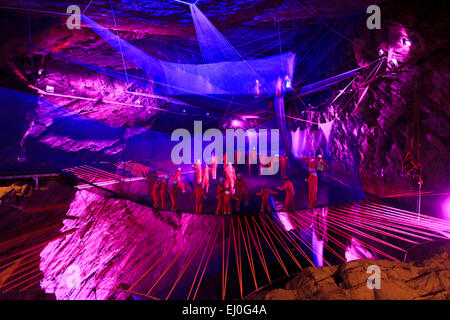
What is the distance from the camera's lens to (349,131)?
7852 mm

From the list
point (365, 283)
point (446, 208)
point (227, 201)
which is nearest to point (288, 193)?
point (227, 201)

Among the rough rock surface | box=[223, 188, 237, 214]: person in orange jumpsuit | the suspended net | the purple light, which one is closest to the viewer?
the rough rock surface

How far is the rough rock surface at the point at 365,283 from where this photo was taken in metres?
2.06

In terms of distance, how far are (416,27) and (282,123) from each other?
5.10 metres

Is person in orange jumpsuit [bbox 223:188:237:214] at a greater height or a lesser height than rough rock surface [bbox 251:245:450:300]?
greater

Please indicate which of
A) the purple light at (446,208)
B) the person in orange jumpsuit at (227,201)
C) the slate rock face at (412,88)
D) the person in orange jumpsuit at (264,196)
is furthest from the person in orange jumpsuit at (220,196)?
the purple light at (446,208)

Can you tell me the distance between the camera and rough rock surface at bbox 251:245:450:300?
2.06 metres

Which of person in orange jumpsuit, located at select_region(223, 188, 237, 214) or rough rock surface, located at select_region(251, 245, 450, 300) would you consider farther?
person in orange jumpsuit, located at select_region(223, 188, 237, 214)

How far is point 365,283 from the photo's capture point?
222cm

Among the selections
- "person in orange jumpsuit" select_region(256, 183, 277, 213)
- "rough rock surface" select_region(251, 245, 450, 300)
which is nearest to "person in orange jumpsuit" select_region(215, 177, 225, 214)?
"person in orange jumpsuit" select_region(256, 183, 277, 213)

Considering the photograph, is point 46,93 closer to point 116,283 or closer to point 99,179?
point 99,179

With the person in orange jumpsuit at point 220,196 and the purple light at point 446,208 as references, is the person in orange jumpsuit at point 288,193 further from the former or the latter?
the purple light at point 446,208

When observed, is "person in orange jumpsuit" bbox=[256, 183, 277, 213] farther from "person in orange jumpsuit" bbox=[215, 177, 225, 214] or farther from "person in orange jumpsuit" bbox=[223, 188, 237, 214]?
"person in orange jumpsuit" bbox=[215, 177, 225, 214]
